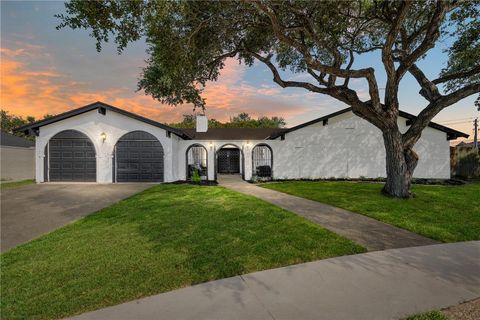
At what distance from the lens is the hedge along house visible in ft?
51.7

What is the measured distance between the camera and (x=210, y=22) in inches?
339

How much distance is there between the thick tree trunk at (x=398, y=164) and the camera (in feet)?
30.7

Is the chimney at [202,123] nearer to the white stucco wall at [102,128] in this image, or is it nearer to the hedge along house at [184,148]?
the hedge along house at [184,148]

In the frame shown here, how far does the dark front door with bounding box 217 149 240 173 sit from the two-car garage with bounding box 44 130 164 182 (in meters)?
8.65

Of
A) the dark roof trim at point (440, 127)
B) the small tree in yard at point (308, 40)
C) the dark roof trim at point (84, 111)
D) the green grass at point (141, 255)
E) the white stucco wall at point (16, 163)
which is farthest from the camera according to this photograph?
the white stucco wall at point (16, 163)

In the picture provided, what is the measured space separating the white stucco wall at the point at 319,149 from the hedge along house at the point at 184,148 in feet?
0.19

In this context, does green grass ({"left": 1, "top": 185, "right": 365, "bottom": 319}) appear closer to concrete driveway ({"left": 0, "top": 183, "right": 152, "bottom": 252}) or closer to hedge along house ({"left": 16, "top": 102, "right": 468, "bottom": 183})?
concrete driveway ({"left": 0, "top": 183, "right": 152, "bottom": 252})

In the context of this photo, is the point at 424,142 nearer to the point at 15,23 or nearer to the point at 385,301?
the point at 385,301

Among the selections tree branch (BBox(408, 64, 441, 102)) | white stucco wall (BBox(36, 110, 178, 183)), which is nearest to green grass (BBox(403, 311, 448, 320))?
tree branch (BBox(408, 64, 441, 102))

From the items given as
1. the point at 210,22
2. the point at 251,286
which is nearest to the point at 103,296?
the point at 251,286

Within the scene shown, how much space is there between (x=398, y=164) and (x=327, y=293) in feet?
27.4

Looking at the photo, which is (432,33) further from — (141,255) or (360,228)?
(141,255)

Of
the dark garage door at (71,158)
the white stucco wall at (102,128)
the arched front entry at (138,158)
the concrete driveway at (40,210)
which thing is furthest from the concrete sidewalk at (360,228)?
the dark garage door at (71,158)

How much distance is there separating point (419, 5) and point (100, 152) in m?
18.1
